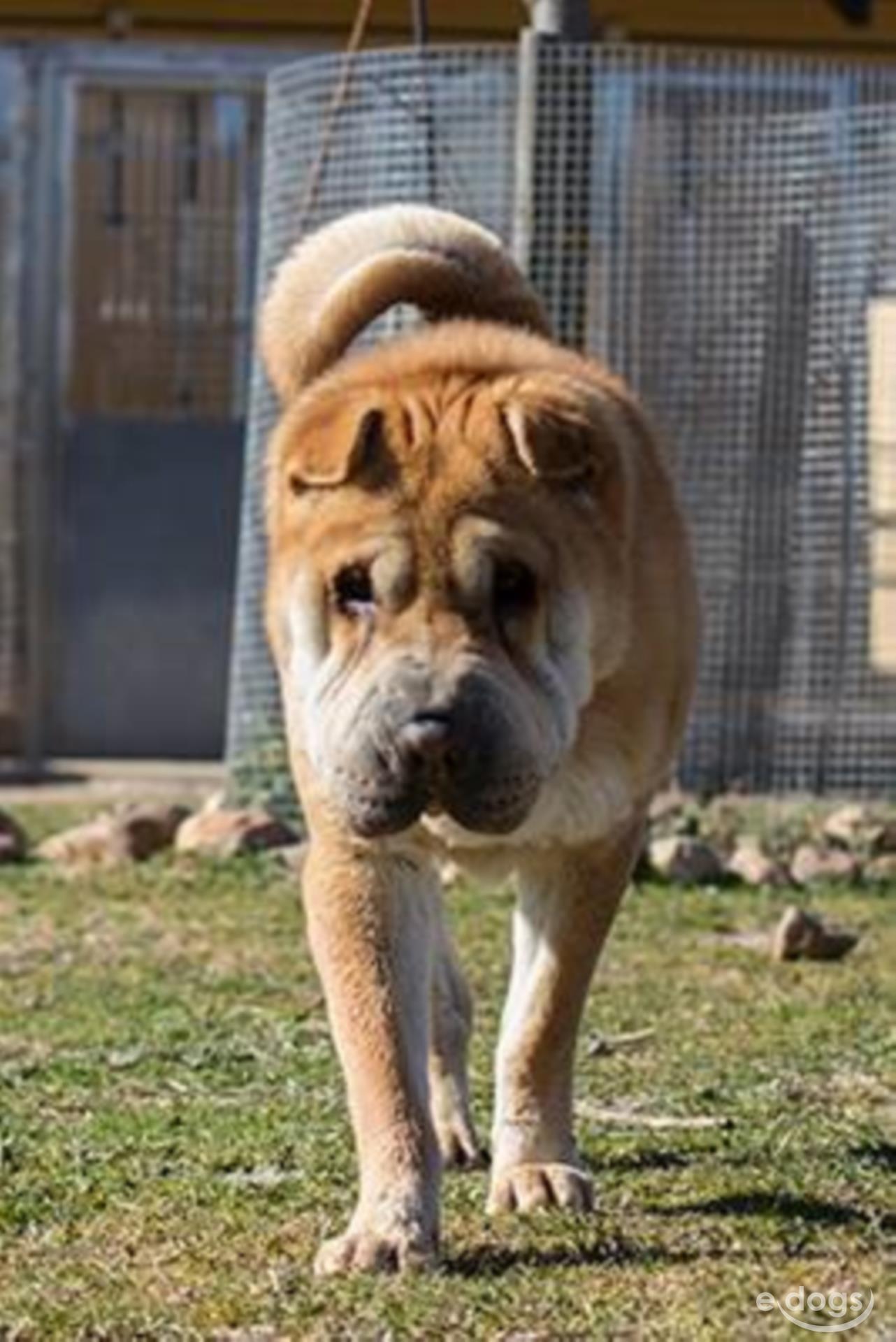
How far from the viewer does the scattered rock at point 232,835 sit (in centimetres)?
1142

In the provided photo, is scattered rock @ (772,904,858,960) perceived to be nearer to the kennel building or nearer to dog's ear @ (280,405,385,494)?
dog's ear @ (280,405,385,494)

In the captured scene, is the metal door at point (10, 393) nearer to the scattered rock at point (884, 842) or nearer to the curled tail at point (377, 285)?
the scattered rock at point (884, 842)

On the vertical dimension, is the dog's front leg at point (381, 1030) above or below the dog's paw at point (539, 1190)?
above

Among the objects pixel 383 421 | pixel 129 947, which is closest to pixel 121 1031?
pixel 129 947

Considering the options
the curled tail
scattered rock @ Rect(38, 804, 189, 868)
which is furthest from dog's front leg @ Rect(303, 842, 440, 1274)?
scattered rock @ Rect(38, 804, 189, 868)

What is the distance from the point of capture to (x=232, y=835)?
451 inches

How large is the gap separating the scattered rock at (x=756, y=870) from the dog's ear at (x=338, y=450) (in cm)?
570

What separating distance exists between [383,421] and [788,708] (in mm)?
6862

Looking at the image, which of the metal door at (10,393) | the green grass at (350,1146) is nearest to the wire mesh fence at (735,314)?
the green grass at (350,1146)

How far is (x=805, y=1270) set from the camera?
521cm

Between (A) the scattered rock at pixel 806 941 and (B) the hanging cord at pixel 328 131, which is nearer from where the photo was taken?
(A) the scattered rock at pixel 806 941

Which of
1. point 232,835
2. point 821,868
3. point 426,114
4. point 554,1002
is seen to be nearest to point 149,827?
point 232,835

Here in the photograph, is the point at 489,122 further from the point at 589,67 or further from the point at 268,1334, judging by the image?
the point at 268,1334

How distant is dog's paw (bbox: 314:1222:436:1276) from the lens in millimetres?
5168
